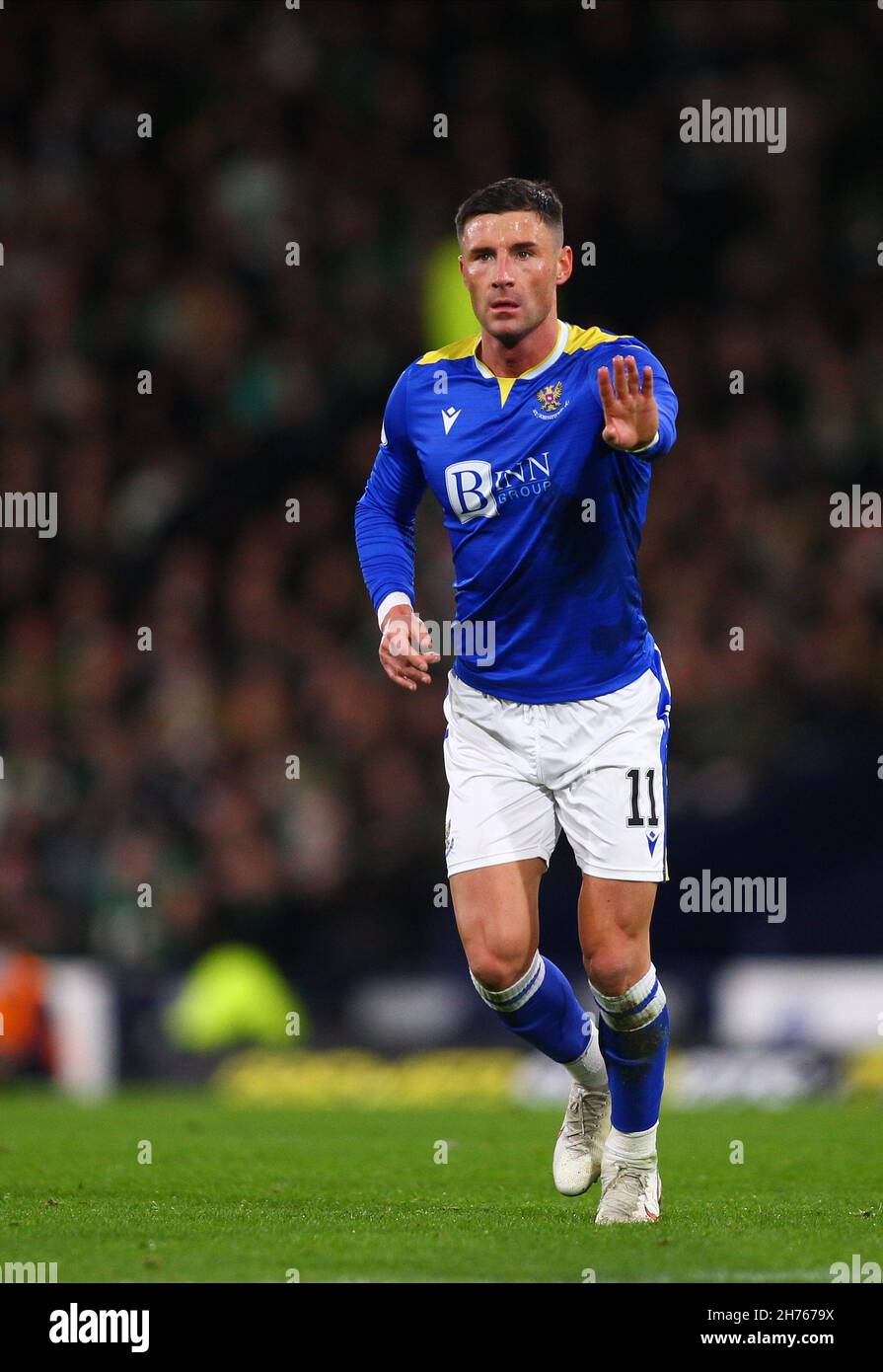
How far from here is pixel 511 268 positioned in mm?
6242

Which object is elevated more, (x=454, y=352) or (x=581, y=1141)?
(x=454, y=352)

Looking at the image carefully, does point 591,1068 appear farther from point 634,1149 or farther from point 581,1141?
point 634,1149

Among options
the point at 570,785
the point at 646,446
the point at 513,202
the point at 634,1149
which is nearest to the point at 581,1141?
the point at 634,1149

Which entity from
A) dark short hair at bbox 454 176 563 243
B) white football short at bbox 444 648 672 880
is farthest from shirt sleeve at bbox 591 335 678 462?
white football short at bbox 444 648 672 880

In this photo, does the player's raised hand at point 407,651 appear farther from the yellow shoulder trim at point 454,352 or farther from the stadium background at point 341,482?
the stadium background at point 341,482

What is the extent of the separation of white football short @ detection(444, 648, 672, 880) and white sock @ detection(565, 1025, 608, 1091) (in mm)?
716

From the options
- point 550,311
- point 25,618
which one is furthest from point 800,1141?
point 25,618

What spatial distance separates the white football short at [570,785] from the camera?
20.6 feet

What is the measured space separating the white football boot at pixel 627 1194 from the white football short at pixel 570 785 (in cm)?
87

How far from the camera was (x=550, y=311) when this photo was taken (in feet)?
21.2

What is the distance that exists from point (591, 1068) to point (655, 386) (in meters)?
2.15

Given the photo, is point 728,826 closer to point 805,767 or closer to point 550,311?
point 805,767

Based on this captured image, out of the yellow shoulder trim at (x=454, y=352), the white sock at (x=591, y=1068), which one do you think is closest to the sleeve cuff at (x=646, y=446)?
the yellow shoulder trim at (x=454, y=352)

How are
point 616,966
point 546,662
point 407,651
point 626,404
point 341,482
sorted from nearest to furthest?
point 626,404 → point 407,651 → point 616,966 → point 546,662 → point 341,482
